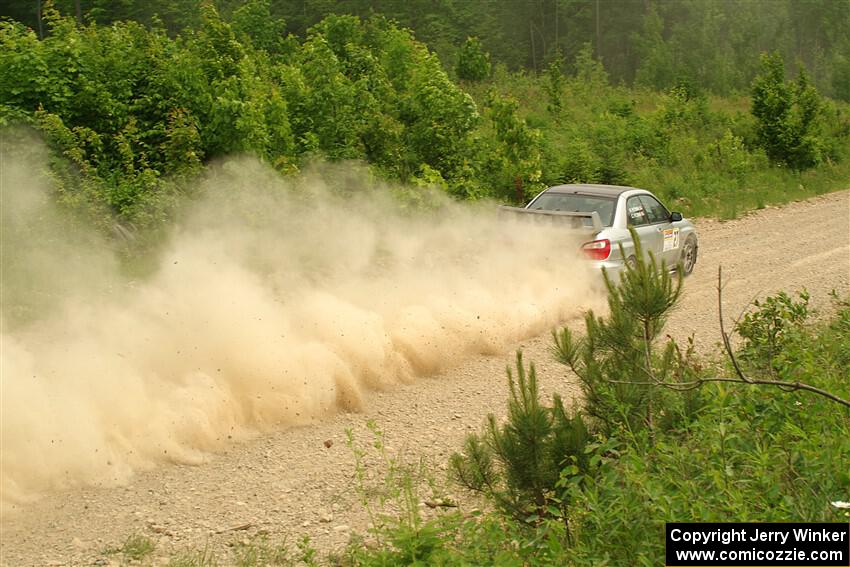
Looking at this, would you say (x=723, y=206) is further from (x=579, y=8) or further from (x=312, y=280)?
(x=579, y=8)

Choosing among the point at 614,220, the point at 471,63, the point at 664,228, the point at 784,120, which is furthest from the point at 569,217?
the point at 471,63

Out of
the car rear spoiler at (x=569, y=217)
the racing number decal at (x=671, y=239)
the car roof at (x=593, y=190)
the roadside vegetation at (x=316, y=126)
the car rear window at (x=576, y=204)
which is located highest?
the roadside vegetation at (x=316, y=126)

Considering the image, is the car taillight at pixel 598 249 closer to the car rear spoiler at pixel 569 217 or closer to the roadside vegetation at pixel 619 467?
the car rear spoiler at pixel 569 217

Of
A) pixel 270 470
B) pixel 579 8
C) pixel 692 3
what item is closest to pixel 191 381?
pixel 270 470

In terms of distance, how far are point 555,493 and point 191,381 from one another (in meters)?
3.91

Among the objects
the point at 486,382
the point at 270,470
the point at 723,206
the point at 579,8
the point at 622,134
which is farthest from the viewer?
the point at 579,8

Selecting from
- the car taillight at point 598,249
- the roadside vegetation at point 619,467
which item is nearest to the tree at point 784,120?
the car taillight at point 598,249

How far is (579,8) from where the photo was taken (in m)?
Answer: 68.8

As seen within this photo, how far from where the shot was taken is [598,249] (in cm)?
1248

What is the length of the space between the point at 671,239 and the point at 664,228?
330 millimetres

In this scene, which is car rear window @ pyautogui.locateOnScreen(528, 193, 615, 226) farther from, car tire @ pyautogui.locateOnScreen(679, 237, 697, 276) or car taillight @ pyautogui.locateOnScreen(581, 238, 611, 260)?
car tire @ pyautogui.locateOnScreen(679, 237, 697, 276)

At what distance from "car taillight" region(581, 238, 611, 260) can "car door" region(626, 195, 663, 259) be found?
102 cm

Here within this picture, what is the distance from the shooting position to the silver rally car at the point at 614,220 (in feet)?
41.1

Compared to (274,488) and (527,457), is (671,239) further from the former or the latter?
(527,457)
